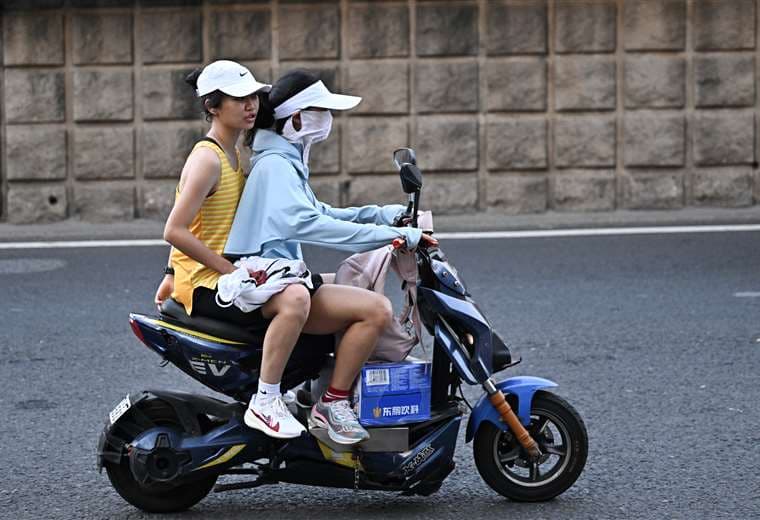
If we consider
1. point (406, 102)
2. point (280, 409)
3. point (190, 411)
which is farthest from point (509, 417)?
point (406, 102)

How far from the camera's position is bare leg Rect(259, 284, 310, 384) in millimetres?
4898

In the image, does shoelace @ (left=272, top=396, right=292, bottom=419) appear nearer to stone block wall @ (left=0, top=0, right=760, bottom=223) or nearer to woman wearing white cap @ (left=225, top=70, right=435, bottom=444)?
woman wearing white cap @ (left=225, top=70, right=435, bottom=444)

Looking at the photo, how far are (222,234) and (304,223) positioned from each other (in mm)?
310

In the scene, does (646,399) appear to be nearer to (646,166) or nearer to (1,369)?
(1,369)

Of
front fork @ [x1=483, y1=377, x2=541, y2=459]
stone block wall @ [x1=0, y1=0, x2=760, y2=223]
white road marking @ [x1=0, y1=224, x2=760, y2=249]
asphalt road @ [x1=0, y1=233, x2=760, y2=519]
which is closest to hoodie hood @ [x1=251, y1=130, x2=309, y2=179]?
front fork @ [x1=483, y1=377, x2=541, y2=459]

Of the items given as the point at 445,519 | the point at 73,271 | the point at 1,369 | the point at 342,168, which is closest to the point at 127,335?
the point at 1,369

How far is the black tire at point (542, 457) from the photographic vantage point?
520 centimetres

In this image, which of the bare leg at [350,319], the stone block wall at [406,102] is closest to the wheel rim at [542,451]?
the bare leg at [350,319]

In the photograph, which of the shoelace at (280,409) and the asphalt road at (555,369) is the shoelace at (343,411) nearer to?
the shoelace at (280,409)

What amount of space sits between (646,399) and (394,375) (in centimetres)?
202

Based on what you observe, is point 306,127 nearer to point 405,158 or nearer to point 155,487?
point 405,158

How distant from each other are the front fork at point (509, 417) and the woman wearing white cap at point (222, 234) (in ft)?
2.19

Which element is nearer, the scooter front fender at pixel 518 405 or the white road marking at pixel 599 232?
the scooter front fender at pixel 518 405

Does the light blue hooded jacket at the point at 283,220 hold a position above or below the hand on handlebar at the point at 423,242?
above
